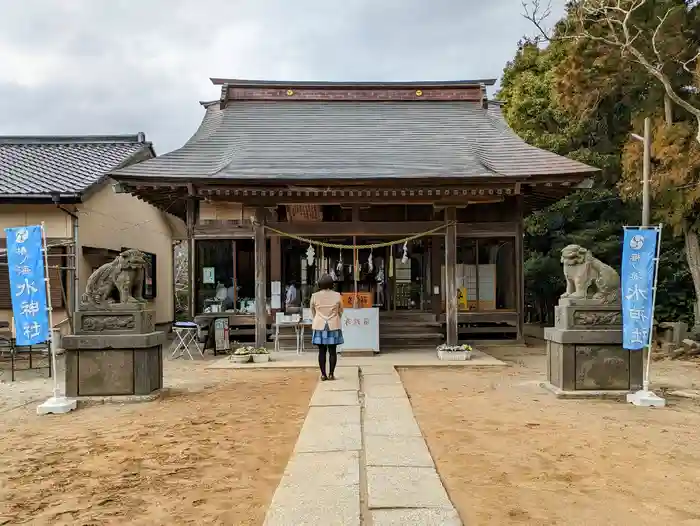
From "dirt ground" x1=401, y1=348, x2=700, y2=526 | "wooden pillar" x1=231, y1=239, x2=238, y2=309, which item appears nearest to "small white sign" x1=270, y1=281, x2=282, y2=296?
"wooden pillar" x1=231, y1=239, x2=238, y2=309

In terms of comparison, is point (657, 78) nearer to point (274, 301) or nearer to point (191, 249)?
point (274, 301)

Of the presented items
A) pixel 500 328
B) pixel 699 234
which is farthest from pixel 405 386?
pixel 699 234

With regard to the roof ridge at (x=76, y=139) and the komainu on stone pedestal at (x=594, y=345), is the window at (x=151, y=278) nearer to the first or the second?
the roof ridge at (x=76, y=139)

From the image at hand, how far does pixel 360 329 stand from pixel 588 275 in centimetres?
510

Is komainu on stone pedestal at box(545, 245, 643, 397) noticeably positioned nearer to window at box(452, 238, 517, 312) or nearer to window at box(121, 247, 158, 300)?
window at box(452, 238, 517, 312)

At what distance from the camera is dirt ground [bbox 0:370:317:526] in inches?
151

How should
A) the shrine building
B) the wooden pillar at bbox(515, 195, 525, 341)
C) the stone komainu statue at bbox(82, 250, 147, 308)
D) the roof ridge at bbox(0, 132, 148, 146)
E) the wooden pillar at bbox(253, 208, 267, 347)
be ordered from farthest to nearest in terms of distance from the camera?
the roof ridge at bbox(0, 132, 148, 146)
the wooden pillar at bbox(515, 195, 525, 341)
the wooden pillar at bbox(253, 208, 267, 347)
the shrine building
the stone komainu statue at bbox(82, 250, 147, 308)

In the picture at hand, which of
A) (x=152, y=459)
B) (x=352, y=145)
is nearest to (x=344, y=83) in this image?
(x=352, y=145)

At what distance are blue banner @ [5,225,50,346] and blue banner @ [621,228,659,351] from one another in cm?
750

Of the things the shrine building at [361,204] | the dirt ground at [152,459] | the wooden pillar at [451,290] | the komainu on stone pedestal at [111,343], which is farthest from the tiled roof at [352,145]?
the dirt ground at [152,459]

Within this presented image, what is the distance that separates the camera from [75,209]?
41.3ft

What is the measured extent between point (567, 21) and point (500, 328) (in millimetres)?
8223

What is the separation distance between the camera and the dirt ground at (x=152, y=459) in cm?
384

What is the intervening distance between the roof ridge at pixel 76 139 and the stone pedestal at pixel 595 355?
13950 millimetres
